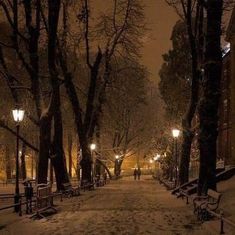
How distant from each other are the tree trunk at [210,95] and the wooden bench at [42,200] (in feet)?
20.7

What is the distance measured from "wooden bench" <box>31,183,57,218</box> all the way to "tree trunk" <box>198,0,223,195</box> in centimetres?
630

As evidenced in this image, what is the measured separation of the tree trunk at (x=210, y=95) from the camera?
2073cm

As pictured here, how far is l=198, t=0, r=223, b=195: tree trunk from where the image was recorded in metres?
20.7

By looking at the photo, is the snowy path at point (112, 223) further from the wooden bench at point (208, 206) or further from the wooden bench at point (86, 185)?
the wooden bench at point (86, 185)

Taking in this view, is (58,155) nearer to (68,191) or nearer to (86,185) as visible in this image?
(68,191)

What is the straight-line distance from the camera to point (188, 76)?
5497 cm

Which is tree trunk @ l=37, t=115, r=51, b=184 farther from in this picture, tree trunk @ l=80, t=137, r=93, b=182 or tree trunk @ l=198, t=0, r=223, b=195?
tree trunk @ l=80, t=137, r=93, b=182

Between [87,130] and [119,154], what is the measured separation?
37632 millimetres

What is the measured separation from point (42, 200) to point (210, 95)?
25.9 feet

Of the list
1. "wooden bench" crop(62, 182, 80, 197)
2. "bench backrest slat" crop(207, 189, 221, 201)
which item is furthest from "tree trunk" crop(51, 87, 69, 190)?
"bench backrest slat" crop(207, 189, 221, 201)

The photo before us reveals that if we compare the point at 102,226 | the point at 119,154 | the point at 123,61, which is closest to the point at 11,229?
the point at 102,226

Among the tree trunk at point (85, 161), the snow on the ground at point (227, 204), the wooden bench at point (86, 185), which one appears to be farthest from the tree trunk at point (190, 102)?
the tree trunk at point (85, 161)

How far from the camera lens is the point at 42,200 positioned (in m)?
22.5

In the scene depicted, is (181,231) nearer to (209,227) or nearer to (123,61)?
(209,227)
